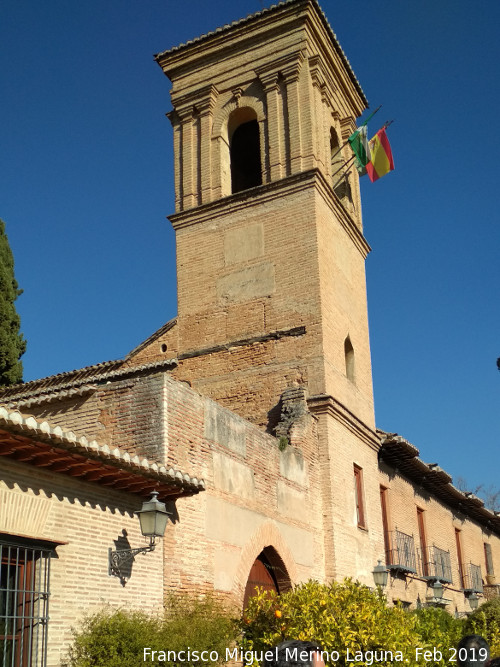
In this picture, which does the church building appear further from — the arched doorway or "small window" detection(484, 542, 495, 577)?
"small window" detection(484, 542, 495, 577)

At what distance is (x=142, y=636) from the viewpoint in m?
7.92

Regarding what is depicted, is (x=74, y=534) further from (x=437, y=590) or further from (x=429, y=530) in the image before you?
(x=429, y=530)

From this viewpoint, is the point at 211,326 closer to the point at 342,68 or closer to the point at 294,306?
the point at 294,306

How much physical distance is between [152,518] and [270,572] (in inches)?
178

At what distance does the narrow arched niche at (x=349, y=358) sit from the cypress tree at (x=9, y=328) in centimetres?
782

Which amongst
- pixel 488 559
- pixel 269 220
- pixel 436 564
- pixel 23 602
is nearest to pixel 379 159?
pixel 269 220

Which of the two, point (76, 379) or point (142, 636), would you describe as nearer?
point (142, 636)

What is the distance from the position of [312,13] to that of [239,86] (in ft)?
7.35

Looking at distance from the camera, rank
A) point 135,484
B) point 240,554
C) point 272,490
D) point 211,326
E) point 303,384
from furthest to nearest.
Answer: point 211,326 < point 303,384 < point 272,490 < point 240,554 < point 135,484

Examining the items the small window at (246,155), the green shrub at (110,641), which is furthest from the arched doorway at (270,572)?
the small window at (246,155)

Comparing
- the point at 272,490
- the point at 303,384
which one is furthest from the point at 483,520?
the point at 272,490

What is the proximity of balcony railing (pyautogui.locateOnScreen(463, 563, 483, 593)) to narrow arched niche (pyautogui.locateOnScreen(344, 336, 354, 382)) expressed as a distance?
10.5 m

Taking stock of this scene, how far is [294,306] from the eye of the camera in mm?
16016

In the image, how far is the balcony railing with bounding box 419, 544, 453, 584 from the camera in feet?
67.3
